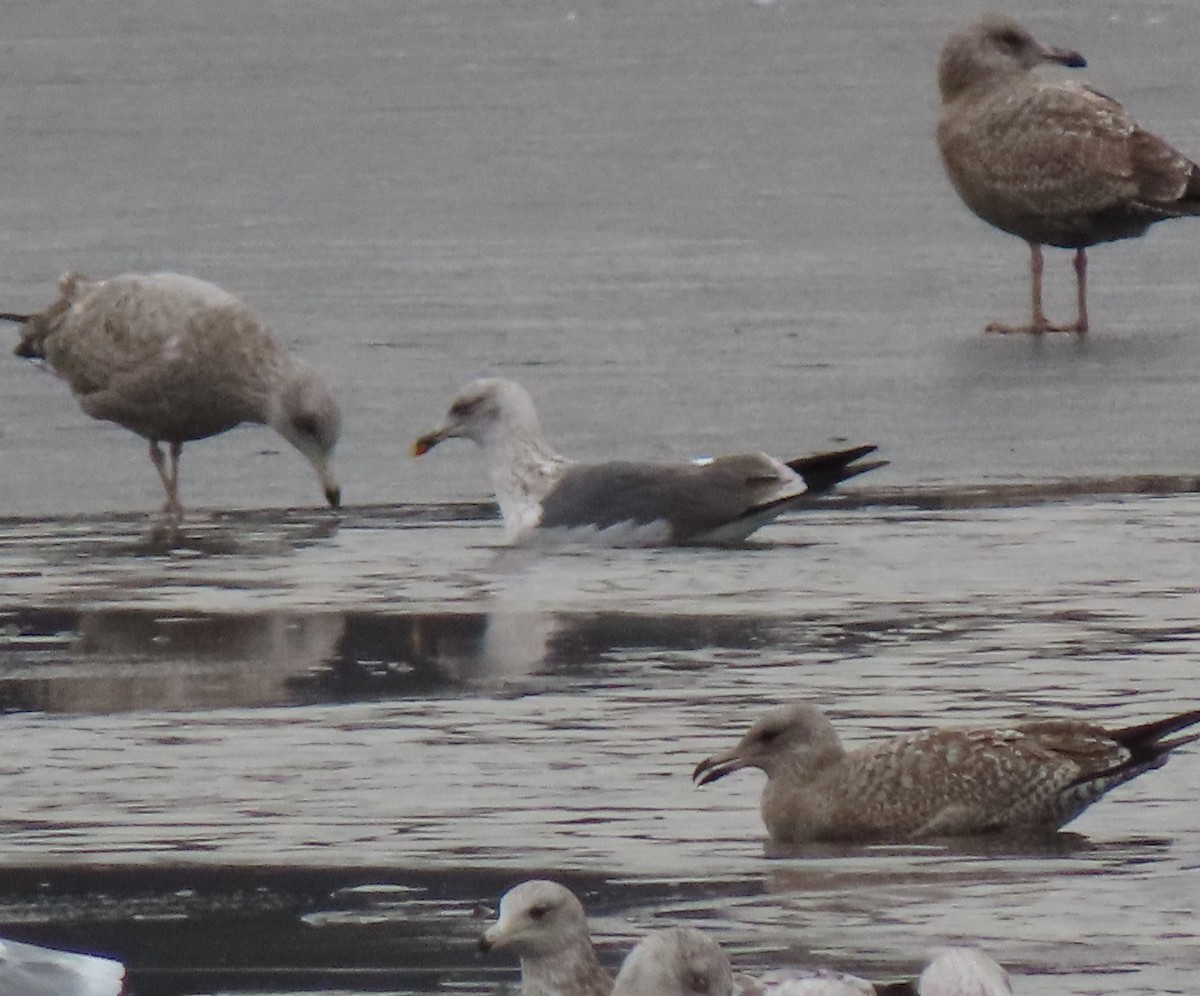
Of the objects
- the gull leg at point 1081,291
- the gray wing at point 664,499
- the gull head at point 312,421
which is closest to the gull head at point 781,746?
the gray wing at point 664,499

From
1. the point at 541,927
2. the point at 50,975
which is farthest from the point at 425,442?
the point at 50,975

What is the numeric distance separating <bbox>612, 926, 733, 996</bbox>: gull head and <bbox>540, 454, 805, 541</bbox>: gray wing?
653 centimetres

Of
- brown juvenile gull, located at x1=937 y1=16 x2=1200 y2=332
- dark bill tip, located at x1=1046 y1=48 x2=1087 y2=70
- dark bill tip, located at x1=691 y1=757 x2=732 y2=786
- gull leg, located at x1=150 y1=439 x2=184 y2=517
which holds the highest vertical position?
dark bill tip, located at x1=1046 y1=48 x2=1087 y2=70

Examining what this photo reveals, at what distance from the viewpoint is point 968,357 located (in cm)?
1588

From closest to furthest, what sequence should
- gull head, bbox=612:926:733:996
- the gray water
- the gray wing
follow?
gull head, bbox=612:926:733:996 → the gray water → the gray wing

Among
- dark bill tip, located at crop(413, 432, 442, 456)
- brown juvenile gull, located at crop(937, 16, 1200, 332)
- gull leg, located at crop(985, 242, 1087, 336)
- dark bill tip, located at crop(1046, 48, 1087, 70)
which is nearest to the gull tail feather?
dark bill tip, located at crop(413, 432, 442, 456)

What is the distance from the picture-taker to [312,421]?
1312cm

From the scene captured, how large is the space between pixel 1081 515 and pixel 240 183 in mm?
10940

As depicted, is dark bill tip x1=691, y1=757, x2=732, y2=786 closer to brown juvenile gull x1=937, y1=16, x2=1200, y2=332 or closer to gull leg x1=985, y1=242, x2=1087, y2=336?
gull leg x1=985, y1=242, x2=1087, y2=336

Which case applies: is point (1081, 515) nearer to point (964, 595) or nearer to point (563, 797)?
point (964, 595)

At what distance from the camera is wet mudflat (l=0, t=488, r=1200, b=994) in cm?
723

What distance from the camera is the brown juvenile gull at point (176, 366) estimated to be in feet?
44.7

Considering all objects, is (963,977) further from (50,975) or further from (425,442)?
(425,442)

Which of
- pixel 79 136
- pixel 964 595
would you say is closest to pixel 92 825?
pixel 964 595
